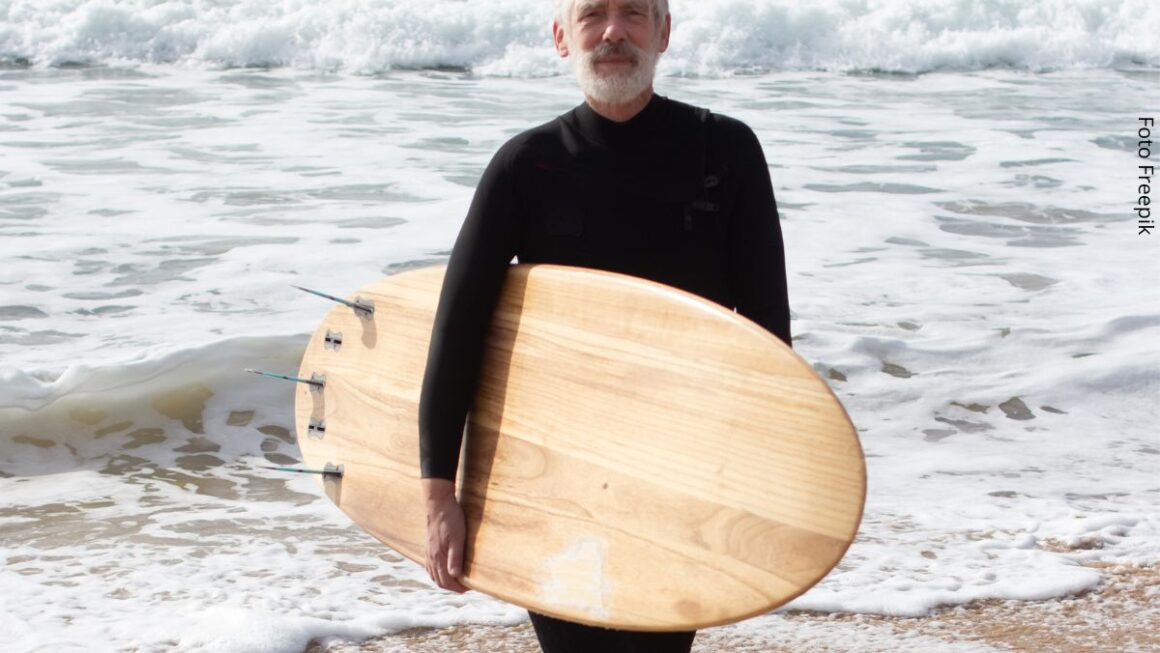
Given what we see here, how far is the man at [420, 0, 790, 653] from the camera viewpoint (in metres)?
1.78

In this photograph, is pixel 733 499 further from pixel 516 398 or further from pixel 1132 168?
pixel 1132 168

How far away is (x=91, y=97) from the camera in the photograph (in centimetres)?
1161

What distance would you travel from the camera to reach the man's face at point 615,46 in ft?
5.75

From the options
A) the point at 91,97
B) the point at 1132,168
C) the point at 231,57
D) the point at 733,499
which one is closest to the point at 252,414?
the point at 733,499

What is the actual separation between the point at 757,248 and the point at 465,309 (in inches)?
Answer: 15.5

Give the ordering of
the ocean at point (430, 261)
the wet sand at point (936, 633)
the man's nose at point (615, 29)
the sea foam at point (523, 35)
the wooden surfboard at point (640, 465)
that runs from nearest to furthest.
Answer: the wooden surfboard at point (640, 465)
the man's nose at point (615, 29)
the wet sand at point (936, 633)
the ocean at point (430, 261)
the sea foam at point (523, 35)

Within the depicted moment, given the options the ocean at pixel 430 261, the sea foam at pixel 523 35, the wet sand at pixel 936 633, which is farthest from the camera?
the sea foam at pixel 523 35

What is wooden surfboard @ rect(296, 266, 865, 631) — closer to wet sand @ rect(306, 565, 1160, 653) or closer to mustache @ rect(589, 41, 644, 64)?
mustache @ rect(589, 41, 644, 64)

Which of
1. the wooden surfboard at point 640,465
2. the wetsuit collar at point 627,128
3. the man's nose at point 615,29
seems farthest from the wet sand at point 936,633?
the man's nose at point 615,29

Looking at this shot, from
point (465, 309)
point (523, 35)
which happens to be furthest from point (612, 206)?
point (523, 35)

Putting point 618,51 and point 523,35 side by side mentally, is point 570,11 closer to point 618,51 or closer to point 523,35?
point 618,51

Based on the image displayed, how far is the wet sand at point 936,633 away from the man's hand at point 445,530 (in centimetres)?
116

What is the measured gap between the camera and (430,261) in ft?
22.8

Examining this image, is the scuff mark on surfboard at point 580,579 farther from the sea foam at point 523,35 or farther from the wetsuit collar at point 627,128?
the sea foam at point 523,35
